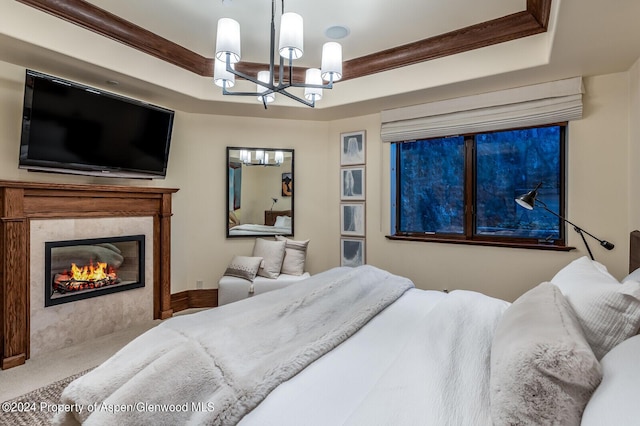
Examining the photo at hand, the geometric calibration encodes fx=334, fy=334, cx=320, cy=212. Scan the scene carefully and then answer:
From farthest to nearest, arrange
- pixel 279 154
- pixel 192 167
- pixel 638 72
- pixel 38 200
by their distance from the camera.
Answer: pixel 279 154
pixel 192 167
pixel 38 200
pixel 638 72

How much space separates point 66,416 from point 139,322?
8.39 feet

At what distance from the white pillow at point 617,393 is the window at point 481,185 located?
8.20ft

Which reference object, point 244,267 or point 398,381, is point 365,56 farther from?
point 398,381

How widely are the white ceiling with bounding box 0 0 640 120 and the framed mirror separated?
2.95 ft

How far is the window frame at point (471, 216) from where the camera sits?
304cm

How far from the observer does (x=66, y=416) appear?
3.53ft

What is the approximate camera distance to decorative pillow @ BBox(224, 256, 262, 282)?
370cm

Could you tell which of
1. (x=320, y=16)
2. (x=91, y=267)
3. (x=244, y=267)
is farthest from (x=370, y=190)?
(x=91, y=267)

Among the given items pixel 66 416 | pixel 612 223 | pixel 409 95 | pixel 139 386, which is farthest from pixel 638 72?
pixel 66 416

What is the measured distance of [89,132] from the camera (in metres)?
2.84

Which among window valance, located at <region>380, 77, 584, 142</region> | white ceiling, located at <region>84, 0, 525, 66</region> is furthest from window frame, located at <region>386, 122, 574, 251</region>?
white ceiling, located at <region>84, 0, 525, 66</region>

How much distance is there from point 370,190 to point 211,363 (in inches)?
123

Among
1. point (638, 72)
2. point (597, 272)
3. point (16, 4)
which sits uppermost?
point (16, 4)

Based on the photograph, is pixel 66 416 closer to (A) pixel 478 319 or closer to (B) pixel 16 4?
(A) pixel 478 319
